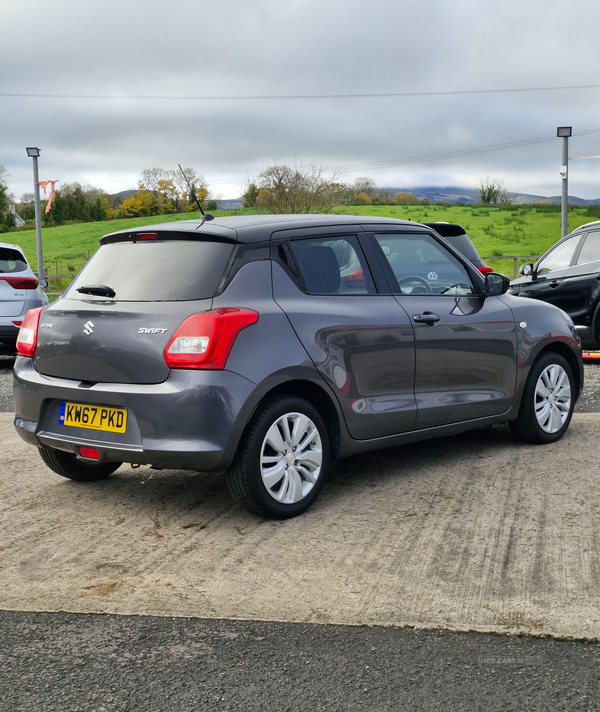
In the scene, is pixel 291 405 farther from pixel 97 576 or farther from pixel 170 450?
pixel 97 576

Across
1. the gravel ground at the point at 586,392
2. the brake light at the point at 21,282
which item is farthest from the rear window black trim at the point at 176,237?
the brake light at the point at 21,282

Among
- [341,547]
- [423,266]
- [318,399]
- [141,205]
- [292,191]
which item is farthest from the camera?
[141,205]

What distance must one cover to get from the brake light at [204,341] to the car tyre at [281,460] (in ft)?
1.35

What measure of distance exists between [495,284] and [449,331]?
0.70 metres

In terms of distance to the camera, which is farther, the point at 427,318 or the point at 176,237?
the point at 427,318

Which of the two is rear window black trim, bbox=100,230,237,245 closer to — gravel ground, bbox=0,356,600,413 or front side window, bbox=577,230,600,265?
gravel ground, bbox=0,356,600,413

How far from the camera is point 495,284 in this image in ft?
20.0

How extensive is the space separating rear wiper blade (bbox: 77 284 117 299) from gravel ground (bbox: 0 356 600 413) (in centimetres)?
417

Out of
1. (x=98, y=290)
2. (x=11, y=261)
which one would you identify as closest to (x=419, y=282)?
(x=98, y=290)

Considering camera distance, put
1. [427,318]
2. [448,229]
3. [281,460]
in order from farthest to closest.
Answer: [448,229] → [427,318] → [281,460]

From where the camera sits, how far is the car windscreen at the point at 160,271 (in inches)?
179

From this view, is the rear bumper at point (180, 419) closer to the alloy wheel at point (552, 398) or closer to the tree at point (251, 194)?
the alloy wheel at point (552, 398)

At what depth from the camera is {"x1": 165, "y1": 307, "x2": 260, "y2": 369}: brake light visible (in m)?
4.30

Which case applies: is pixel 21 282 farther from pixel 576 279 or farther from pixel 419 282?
pixel 419 282
